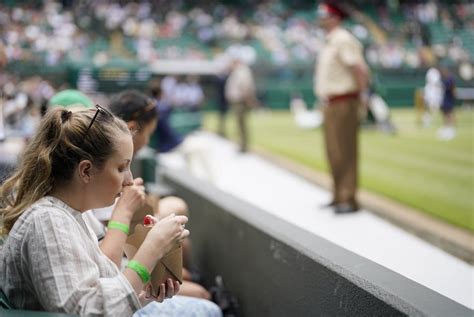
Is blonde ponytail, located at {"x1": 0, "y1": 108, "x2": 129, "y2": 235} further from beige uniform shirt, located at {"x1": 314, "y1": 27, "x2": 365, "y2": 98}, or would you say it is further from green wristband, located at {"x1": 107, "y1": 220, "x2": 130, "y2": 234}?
beige uniform shirt, located at {"x1": 314, "y1": 27, "x2": 365, "y2": 98}

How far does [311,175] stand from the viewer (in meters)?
9.86

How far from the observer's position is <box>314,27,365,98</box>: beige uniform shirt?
625 cm

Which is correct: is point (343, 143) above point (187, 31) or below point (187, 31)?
below

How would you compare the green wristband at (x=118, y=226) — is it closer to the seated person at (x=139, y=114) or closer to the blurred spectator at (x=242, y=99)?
the seated person at (x=139, y=114)

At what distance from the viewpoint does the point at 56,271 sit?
1.51 meters

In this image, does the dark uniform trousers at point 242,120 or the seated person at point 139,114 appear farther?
the dark uniform trousers at point 242,120

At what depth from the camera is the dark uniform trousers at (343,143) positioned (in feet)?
21.0

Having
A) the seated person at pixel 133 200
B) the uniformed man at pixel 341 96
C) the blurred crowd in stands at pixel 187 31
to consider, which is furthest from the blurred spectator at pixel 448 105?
the seated person at pixel 133 200

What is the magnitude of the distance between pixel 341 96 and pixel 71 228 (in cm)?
507

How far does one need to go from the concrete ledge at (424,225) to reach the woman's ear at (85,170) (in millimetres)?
3780

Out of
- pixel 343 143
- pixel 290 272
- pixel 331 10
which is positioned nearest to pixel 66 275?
pixel 290 272

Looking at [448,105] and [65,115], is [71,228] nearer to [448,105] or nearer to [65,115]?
[65,115]

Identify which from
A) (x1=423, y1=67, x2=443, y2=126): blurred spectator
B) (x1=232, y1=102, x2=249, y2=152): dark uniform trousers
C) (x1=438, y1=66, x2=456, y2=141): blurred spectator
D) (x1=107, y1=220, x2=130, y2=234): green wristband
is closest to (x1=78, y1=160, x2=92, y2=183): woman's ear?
(x1=107, y1=220, x2=130, y2=234): green wristband

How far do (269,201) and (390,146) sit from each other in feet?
19.7
